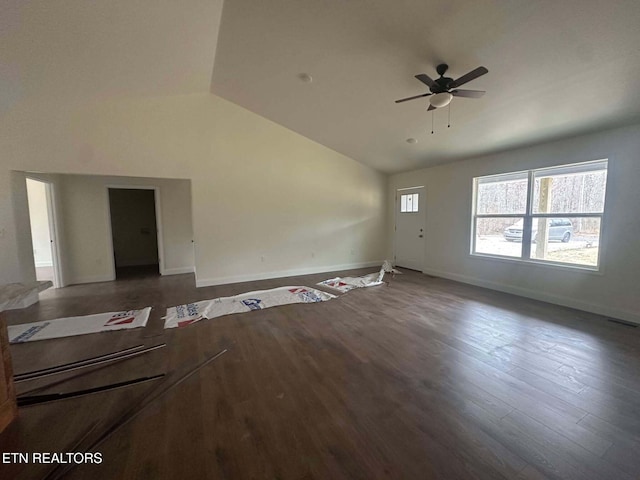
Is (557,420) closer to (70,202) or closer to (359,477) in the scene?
(359,477)

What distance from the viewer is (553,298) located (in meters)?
4.08

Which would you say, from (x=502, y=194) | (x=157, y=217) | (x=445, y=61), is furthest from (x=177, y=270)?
(x=502, y=194)

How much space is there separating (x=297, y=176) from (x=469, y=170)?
11.8 ft

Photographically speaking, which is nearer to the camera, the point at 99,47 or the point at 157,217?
the point at 99,47

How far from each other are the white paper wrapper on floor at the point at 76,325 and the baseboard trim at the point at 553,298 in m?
5.67

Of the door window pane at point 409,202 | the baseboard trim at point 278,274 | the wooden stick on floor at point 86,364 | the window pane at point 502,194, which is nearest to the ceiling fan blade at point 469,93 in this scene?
the window pane at point 502,194

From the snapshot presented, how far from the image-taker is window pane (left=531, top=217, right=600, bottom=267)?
374cm

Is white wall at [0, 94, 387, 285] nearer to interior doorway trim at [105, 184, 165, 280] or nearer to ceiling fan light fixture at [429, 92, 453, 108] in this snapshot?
interior doorway trim at [105, 184, 165, 280]

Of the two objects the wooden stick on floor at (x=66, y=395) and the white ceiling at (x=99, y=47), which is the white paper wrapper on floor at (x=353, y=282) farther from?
the white ceiling at (x=99, y=47)

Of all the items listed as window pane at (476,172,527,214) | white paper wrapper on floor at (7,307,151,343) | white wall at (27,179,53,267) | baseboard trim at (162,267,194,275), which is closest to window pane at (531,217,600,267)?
window pane at (476,172,527,214)

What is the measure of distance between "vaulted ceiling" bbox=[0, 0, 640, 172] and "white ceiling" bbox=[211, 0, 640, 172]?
1 centimetres

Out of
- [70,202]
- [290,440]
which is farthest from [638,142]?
[70,202]

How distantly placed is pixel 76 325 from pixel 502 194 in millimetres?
6946

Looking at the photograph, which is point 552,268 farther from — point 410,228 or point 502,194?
point 410,228
